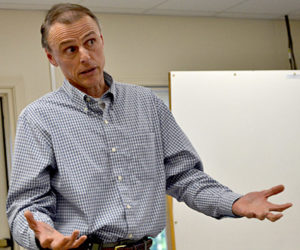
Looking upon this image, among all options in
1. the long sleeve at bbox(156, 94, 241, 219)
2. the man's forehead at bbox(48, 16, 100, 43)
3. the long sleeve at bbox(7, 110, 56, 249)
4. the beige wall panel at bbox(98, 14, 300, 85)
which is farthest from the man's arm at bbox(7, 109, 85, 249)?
the beige wall panel at bbox(98, 14, 300, 85)

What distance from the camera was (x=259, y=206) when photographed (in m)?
1.46

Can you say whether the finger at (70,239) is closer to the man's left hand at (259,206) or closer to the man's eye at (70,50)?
the man's left hand at (259,206)

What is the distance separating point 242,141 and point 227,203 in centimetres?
255

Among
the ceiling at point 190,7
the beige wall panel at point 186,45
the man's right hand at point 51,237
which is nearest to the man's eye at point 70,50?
the man's right hand at point 51,237

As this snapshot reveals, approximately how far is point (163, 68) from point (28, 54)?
3.48 feet

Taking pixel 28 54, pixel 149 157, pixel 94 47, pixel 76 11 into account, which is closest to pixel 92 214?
pixel 149 157

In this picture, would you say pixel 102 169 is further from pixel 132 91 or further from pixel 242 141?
pixel 242 141

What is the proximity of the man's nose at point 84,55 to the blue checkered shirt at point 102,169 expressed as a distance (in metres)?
0.12

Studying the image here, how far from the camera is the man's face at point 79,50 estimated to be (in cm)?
157

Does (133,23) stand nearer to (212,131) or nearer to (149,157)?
(212,131)

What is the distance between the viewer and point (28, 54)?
12.7ft

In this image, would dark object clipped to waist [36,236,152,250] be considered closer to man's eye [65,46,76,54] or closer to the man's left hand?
the man's left hand

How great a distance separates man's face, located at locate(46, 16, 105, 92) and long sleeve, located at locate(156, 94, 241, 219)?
0.89 ft

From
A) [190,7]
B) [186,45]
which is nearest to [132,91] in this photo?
[190,7]
